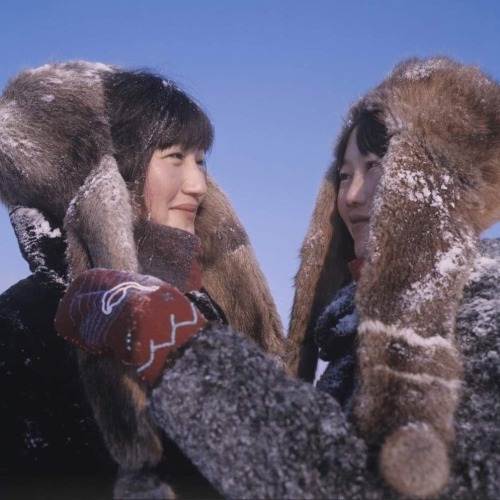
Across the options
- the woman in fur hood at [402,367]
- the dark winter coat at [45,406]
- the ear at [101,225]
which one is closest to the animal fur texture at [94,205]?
the ear at [101,225]

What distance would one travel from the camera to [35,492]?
6.78 feet

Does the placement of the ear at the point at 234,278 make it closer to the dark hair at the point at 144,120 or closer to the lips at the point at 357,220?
the dark hair at the point at 144,120

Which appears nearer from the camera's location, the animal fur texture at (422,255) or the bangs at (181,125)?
the animal fur texture at (422,255)

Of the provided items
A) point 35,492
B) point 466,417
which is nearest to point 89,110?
point 35,492

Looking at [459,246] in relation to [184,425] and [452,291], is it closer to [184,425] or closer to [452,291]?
[452,291]

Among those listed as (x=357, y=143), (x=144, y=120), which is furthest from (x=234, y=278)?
(x=357, y=143)

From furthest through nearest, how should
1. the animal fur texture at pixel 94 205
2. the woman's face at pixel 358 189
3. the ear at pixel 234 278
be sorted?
the ear at pixel 234 278 < the woman's face at pixel 358 189 < the animal fur texture at pixel 94 205

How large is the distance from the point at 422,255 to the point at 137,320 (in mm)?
668

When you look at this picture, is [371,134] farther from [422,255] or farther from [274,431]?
[274,431]

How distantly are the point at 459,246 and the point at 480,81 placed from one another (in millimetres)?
566

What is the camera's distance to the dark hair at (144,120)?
2.21 meters

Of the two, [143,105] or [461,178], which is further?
[143,105]

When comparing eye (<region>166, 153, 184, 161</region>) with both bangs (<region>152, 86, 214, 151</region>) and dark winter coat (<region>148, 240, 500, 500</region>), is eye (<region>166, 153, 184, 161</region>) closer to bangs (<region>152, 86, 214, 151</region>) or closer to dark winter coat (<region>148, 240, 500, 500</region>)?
bangs (<region>152, 86, 214, 151</region>)

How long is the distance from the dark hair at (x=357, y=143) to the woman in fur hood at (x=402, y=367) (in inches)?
5.9
